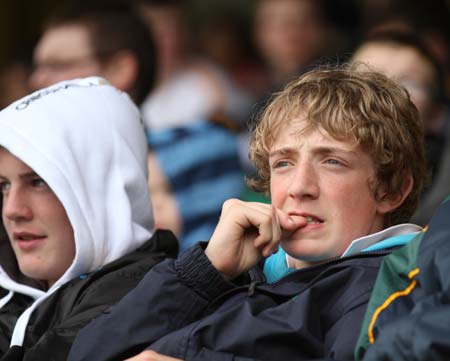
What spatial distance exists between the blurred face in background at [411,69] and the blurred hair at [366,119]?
4.66 ft

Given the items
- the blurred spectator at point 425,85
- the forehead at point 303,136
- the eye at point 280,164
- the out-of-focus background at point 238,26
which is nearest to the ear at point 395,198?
the forehead at point 303,136

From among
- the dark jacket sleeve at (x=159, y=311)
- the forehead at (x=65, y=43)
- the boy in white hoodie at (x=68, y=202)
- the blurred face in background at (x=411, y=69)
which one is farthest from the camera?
the forehead at (x=65, y=43)

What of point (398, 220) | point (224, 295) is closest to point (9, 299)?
point (224, 295)

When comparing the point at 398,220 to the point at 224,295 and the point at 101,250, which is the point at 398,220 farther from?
the point at 101,250

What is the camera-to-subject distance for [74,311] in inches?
142

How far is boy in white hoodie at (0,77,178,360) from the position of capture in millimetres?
3836

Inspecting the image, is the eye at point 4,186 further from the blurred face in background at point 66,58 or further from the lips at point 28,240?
the blurred face in background at point 66,58

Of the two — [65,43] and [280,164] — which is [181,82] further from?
[280,164]

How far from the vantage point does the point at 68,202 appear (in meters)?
3.87

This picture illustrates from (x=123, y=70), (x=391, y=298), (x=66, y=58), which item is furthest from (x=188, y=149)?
(x=391, y=298)

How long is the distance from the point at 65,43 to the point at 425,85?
1671mm

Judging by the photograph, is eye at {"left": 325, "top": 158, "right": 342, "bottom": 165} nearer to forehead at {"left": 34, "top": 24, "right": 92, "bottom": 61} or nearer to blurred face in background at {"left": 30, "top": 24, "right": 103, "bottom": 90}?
blurred face in background at {"left": 30, "top": 24, "right": 103, "bottom": 90}

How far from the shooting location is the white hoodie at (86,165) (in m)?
3.87

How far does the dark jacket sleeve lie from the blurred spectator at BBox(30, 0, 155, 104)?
2.24 metres
